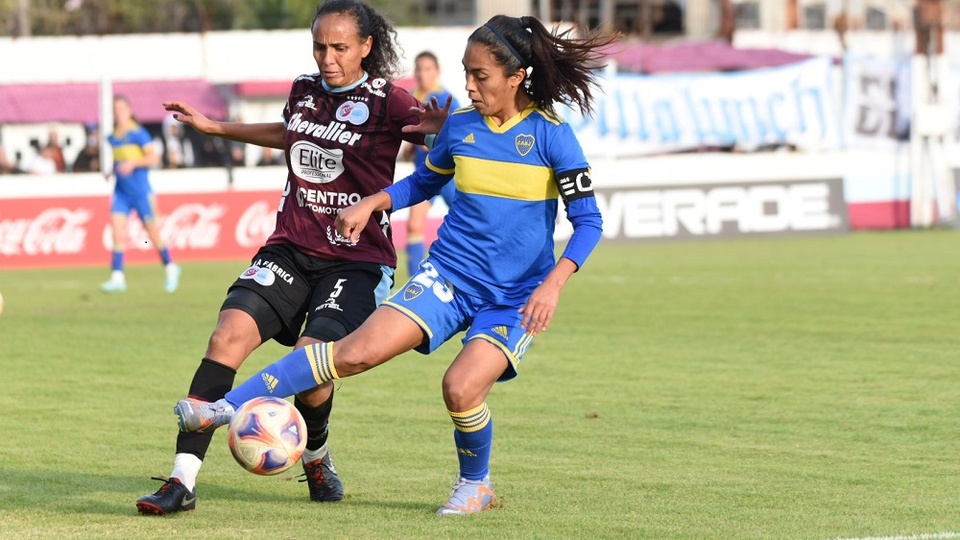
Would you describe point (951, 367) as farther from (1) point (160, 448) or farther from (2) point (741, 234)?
(2) point (741, 234)

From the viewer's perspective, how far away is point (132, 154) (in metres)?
18.8

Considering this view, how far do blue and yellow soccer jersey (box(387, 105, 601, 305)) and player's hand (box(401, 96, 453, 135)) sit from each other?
176 mm

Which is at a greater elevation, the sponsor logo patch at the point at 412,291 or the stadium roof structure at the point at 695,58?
the sponsor logo patch at the point at 412,291

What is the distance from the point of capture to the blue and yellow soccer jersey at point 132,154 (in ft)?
61.5

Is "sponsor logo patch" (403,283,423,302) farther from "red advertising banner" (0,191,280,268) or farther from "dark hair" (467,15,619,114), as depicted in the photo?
"red advertising banner" (0,191,280,268)

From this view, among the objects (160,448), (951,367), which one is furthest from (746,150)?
(160,448)

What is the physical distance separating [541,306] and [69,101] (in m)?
28.5

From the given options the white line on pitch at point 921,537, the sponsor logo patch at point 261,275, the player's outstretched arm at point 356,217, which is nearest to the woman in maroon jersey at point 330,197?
the sponsor logo patch at point 261,275

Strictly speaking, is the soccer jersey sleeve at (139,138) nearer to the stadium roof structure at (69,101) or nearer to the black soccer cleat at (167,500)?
the black soccer cleat at (167,500)

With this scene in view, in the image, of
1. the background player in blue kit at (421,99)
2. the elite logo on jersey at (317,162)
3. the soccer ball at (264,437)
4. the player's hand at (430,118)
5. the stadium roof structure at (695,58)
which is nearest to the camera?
the soccer ball at (264,437)

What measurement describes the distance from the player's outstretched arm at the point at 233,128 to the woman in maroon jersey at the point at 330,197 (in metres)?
0.03

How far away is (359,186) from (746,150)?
2331cm

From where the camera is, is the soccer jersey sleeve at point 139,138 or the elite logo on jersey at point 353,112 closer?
the elite logo on jersey at point 353,112

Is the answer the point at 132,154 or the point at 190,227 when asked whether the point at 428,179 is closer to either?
the point at 132,154
